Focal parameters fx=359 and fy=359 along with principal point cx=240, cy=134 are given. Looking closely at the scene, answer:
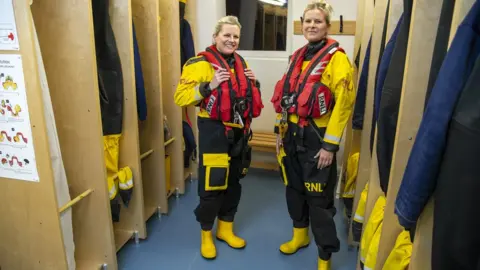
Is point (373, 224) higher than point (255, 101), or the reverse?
point (255, 101)

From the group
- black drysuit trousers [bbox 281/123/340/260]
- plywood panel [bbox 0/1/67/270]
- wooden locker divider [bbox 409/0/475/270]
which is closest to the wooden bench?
black drysuit trousers [bbox 281/123/340/260]

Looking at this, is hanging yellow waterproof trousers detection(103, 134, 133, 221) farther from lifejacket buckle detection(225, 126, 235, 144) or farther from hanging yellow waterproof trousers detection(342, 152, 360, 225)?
hanging yellow waterproof trousers detection(342, 152, 360, 225)

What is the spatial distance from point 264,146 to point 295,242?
4.33 ft

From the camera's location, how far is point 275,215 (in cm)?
296

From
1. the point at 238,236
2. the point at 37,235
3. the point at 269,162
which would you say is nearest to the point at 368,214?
the point at 238,236

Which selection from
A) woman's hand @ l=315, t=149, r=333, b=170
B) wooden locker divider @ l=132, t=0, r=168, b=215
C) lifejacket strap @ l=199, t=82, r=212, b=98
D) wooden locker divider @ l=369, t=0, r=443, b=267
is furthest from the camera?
wooden locker divider @ l=132, t=0, r=168, b=215

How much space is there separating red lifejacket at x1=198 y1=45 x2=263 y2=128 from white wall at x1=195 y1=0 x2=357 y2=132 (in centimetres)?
138

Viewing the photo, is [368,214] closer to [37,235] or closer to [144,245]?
[144,245]

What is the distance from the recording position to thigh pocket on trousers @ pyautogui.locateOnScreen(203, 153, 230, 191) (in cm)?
222

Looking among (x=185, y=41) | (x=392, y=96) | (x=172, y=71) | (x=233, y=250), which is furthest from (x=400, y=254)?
(x=185, y=41)

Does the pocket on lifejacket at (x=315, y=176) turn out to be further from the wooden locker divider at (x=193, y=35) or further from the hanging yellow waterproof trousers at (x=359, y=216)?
the wooden locker divider at (x=193, y=35)

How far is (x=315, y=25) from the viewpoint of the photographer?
1.99 meters

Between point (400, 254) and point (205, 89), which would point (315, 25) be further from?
point (400, 254)

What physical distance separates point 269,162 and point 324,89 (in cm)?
197
